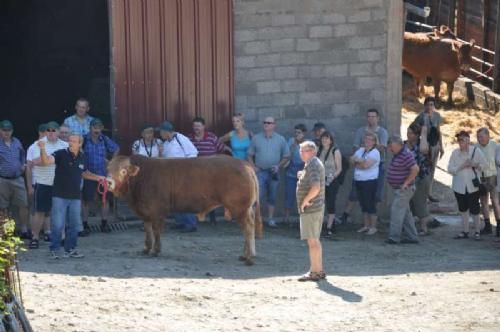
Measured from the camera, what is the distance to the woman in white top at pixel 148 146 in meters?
16.6

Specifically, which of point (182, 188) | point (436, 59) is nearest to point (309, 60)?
point (182, 188)

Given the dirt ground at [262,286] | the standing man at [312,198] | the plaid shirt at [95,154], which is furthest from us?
the plaid shirt at [95,154]

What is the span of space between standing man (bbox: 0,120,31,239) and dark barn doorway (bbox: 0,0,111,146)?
6518 millimetres

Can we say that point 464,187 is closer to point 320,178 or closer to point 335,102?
point 335,102

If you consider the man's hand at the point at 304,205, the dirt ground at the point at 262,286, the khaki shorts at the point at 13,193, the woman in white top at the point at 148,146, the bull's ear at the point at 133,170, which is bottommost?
the dirt ground at the point at 262,286

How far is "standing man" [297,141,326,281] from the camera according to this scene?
13141mm

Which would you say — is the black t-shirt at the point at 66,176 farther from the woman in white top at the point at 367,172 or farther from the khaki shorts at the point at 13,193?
the woman in white top at the point at 367,172

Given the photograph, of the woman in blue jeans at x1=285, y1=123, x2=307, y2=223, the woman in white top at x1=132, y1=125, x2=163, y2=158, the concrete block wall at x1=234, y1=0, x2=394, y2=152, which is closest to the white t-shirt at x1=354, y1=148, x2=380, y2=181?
the woman in blue jeans at x1=285, y1=123, x2=307, y2=223

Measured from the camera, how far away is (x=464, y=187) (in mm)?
16984

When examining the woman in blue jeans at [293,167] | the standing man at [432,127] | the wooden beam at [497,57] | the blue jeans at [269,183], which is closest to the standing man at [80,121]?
the blue jeans at [269,183]

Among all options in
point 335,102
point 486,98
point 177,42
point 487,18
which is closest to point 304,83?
point 335,102

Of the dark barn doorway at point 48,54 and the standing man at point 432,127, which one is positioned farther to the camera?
the dark barn doorway at point 48,54

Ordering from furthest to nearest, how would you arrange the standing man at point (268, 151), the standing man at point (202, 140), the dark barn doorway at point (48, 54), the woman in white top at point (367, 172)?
the dark barn doorway at point (48, 54) < the standing man at point (268, 151) < the standing man at point (202, 140) < the woman in white top at point (367, 172)

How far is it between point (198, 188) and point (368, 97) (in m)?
4.24
